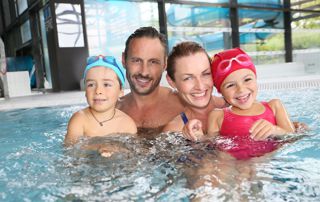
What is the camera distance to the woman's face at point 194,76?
2295mm

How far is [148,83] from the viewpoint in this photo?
113 inches

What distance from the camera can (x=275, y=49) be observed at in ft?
48.2

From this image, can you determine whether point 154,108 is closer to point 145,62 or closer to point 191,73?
point 145,62

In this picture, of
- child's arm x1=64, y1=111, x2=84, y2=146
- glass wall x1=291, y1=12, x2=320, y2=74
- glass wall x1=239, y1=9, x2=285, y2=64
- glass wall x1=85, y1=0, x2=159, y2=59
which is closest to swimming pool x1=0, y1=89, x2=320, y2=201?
child's arm x1=64, y1=111, x2=84, y2=146

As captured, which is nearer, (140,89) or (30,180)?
(30,180)

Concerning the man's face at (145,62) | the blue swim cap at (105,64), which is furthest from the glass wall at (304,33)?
the blue swim cap at (105,64)

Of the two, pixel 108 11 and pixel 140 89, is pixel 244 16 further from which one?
pixel 140 89

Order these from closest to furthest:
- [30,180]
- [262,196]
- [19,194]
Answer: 1. [262,196]
2. [19,194]
3. [30,180]

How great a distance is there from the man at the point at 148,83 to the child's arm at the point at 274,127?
2.86ft

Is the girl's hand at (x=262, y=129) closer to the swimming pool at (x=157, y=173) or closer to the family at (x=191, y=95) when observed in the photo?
the family at (x=191, y=95)

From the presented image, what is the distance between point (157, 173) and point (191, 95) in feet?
2.37

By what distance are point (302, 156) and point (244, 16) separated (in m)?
12.7

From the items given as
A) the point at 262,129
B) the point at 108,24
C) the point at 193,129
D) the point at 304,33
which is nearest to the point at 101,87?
the point at 193,129

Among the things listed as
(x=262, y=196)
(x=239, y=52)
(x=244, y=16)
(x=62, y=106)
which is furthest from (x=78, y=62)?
(x=262, y=196)
